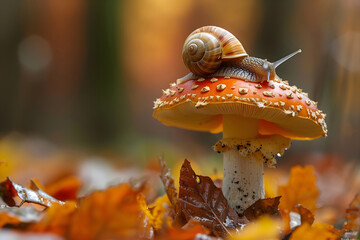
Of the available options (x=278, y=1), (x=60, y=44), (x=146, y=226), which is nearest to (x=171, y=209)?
(x=146, y=226)

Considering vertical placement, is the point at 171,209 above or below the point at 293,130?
below

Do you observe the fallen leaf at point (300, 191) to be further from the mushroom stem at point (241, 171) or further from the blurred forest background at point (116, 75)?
the blurred forest background at point (116, 75)

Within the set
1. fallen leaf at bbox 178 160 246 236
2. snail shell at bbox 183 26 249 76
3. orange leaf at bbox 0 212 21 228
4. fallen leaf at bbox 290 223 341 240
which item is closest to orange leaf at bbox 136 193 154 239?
fallen leaf at bbox 178 160 246 236

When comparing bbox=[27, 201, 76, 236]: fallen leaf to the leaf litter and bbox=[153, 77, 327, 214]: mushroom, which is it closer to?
the leaf litter

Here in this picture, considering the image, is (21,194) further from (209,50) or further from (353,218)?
(353,218)

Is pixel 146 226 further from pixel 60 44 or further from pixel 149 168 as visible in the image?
pixel 60 44

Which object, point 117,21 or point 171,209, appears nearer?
point 171,209

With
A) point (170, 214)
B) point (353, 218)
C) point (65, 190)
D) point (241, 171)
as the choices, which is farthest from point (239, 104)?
point (65, 190)
